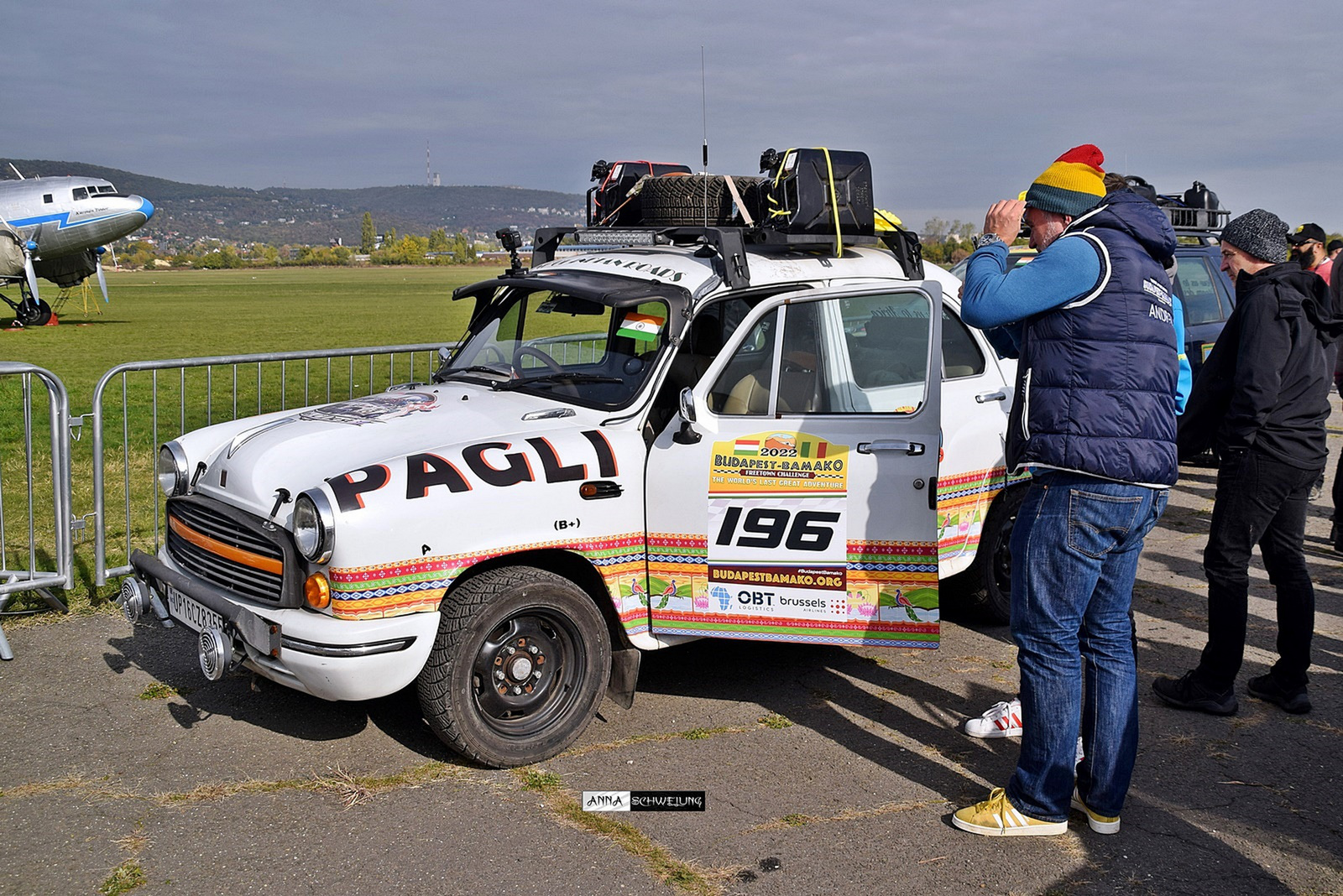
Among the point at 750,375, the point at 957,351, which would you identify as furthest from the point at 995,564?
the point at 750,375

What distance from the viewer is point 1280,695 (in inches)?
206

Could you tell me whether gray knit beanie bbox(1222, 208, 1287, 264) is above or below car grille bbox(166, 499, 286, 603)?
above

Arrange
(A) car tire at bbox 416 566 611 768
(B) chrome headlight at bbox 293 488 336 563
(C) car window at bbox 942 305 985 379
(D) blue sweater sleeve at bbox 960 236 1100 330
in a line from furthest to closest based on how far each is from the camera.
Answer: (C) car window at bbox 942 305 985 379
(A) car tire at bbox 416 566 611 768
(B) chrome headlight at bbox 293 488 336 563
(D) blue sweater sleeve at bbox 960 236 1100 330

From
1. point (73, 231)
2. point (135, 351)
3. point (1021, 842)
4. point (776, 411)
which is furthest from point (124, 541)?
point (73, 231)

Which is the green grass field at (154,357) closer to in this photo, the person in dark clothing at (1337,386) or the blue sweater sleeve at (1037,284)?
the blue sweater sleeve at (1037,284)

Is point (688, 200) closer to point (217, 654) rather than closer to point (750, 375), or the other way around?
point (750, 375)

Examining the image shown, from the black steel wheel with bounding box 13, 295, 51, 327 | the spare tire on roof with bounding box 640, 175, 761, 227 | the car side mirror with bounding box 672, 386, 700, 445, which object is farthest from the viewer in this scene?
the black steel wheel with bounding box 13, 295, 51, 327

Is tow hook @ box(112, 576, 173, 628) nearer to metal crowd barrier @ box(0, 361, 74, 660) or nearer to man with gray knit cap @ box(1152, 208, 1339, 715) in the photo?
metal crowd barrier @ box(0, 361, 74, 660)

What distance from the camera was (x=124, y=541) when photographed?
8320mm

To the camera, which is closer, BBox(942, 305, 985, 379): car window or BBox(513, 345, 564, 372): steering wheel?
BBox(513, 345, 564, 372): steering wheel

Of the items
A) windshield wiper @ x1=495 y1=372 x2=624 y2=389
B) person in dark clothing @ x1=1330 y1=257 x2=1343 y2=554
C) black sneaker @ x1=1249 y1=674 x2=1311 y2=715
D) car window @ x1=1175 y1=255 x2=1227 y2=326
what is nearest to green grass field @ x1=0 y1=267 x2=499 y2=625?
windshield wiper @ x1=495 y1=372 x2=624 y2=389

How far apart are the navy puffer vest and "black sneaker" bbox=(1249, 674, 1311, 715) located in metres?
2.10

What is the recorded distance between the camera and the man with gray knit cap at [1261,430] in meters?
4.79

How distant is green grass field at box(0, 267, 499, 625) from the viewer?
27.0 feet
